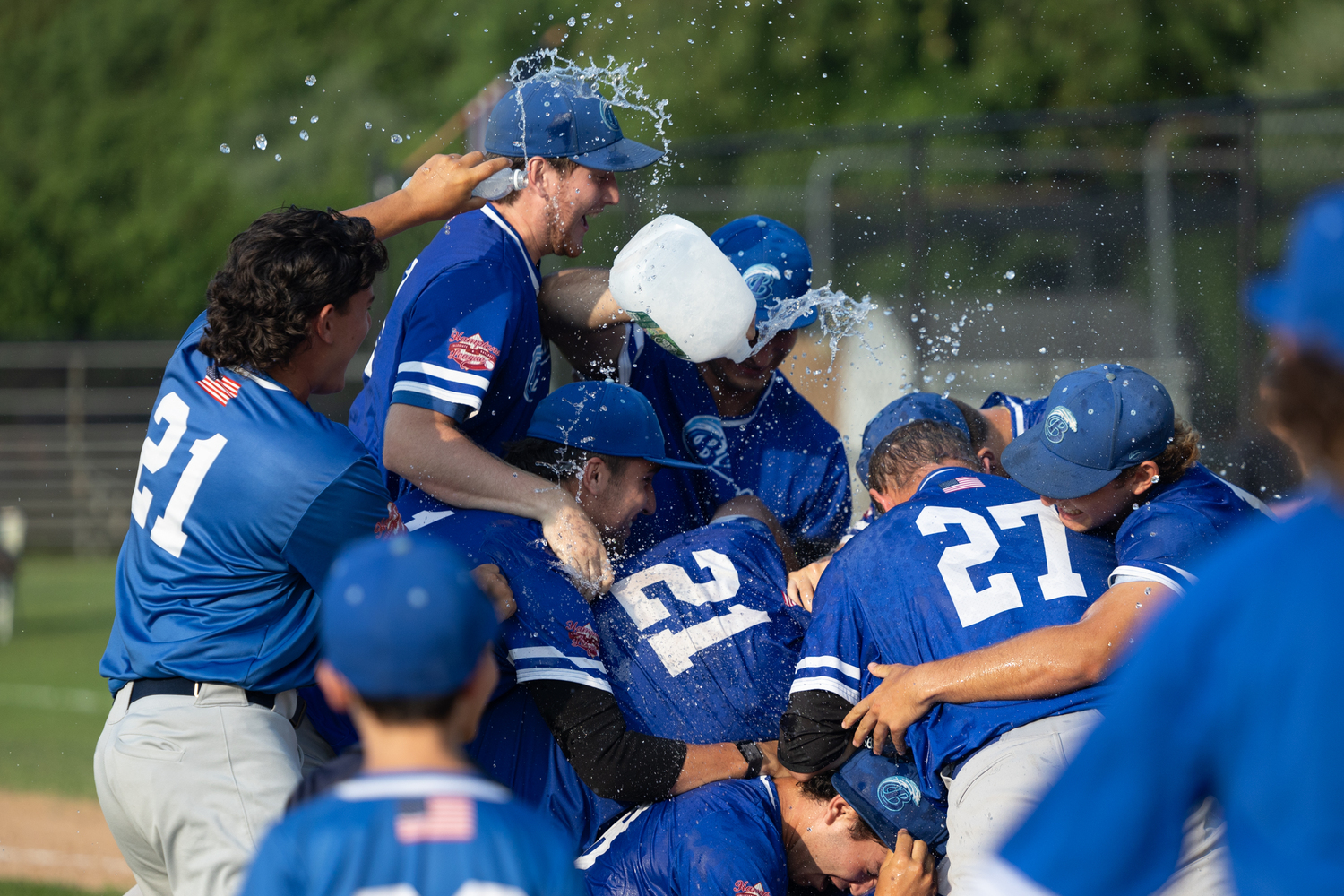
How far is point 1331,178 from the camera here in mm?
9523

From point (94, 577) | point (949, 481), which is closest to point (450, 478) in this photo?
point (949, 481)

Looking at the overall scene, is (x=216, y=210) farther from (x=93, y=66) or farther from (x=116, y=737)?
(x=116, y=737)

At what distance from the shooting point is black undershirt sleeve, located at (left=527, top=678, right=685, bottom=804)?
11.3ft

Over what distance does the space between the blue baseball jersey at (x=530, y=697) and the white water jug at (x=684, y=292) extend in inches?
34.9

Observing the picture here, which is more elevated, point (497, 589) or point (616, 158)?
point (616, 158)

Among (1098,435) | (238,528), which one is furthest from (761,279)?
(238,528)

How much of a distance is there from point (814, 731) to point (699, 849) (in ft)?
1.55

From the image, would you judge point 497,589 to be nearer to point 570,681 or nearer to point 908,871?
point 570,681

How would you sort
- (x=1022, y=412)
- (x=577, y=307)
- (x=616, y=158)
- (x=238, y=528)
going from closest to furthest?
(x=238, y=528) → (x=616, y=158) → (x=577, y=307) → (x=1022, y=412)

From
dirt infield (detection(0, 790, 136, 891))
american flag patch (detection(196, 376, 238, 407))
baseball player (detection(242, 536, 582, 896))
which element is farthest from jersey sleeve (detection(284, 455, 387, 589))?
dirt infield (detection(0, 790, 136, 891))

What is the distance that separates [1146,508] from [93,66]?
3301 centimetres

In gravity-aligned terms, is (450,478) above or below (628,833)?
above

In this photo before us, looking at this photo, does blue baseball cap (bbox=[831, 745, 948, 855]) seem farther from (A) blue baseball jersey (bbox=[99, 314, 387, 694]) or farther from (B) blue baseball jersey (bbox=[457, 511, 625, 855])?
(A) blue baseball jersey (bbox=[99, 314, 387, 694])

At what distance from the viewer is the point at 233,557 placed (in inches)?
116
